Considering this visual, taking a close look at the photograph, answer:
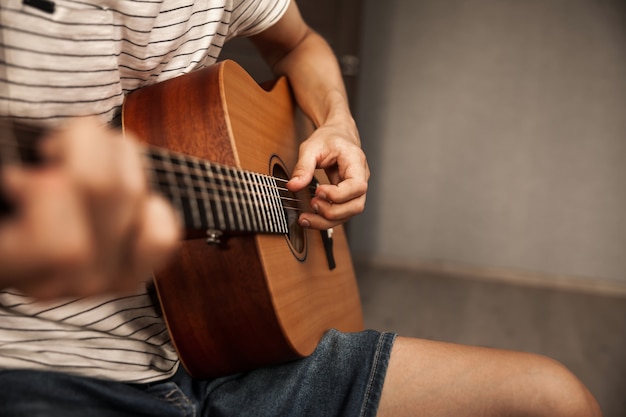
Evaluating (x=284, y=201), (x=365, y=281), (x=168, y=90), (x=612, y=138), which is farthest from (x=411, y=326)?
(x=168, y=90)

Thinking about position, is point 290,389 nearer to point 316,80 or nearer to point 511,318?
point 316,80

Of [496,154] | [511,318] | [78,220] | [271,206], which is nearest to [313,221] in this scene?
[271,206]

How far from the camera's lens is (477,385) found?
2.39 feet

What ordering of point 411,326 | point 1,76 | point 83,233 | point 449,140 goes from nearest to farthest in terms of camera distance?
point 83,233, point 1,76, point 411,326, point 449,140

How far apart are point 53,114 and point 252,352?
379mm

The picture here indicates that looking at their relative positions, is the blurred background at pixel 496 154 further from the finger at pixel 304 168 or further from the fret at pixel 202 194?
the fret at pixel 202 194

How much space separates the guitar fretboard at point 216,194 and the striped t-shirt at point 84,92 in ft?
0.62

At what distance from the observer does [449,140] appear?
108 inches

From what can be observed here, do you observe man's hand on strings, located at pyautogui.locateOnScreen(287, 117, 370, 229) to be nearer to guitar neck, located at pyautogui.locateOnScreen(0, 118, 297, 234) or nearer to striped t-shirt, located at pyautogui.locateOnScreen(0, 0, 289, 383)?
guitar neck, located at pyautogui.locateOnScreen(0, 118, 297, 234)

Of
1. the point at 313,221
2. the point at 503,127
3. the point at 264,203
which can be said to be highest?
the point at 264,203

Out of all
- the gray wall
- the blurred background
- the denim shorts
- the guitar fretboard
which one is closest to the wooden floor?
the blurred background

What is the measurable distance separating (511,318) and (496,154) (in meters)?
0.82

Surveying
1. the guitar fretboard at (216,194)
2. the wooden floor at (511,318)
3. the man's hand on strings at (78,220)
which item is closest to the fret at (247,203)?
the guitar fretboard at (216,194)

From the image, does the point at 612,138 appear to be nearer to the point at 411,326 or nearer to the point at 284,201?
the point at 411,326
